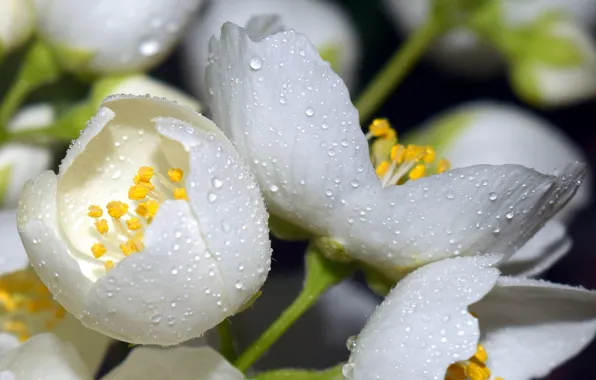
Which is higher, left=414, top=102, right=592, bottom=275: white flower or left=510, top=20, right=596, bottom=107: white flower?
left=510, top=20, right=596, bottom=107: white flower

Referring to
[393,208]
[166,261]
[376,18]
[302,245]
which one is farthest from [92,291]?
[376,18]

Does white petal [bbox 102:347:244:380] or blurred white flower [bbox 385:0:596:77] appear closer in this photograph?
white petal [bbox 102:347:244:380]

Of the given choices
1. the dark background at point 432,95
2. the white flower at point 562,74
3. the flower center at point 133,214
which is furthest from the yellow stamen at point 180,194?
the dark background at point 432,95

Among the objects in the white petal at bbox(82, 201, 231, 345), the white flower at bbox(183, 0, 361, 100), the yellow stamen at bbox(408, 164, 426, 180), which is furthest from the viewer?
the white flower at bbox(183, 0, 361, 100)

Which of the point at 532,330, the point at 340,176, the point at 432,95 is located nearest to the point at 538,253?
the point at 532,330

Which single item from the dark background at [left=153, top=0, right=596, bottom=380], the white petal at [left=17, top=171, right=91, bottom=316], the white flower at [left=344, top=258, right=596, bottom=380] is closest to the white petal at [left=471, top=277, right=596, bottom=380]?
the white flower at [left=344, top=258, right=596, bottom=380]

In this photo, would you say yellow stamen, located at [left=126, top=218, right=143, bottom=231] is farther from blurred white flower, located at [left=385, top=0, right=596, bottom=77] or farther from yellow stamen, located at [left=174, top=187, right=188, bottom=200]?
blurred white flower, located at [left=385, top=0, right=596, bottom=77]

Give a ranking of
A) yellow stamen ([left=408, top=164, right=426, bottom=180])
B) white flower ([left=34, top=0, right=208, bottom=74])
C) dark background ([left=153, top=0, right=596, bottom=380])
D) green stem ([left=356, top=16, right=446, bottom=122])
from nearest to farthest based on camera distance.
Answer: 1. yellow stamen ([left=408, top=164, right=426, bottom=180])
2. white flower ([left=34, top=0, right=208, bottom=74])
3. green stem ([left=356, top=16, right=446, bottom=122])
4. dark background ([left=153, top=0, right=596, bottom=380])

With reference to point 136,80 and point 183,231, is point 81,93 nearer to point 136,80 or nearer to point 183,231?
point 136,80
